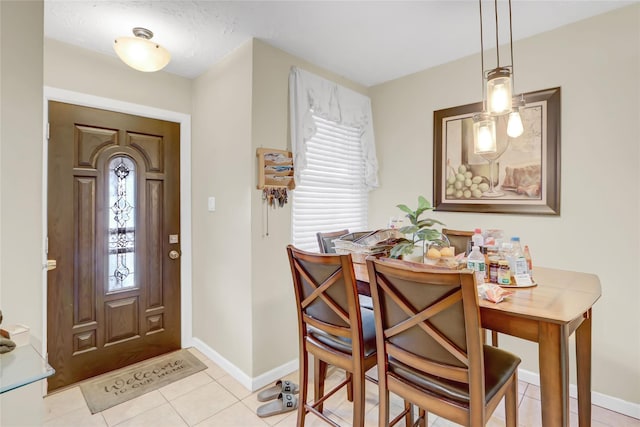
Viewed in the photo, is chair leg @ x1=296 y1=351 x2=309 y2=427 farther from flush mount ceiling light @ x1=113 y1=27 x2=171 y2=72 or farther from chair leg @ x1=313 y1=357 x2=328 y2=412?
flush mount ceiling light @ x1=113 y1=27 x2=171 y2=72

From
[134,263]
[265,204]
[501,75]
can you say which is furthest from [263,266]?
[501,75]

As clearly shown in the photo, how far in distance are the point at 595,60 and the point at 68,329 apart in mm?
4100

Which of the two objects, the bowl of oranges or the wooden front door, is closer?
the bowl of oranges

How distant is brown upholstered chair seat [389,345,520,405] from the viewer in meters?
1.17

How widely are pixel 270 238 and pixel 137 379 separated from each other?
1475 millimetres

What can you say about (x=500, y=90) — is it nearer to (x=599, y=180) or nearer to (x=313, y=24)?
(x=599, y=180)

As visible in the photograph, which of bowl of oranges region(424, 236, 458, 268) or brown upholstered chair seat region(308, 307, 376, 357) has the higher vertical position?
bowl of oranges region(424, 236, 458, 268)

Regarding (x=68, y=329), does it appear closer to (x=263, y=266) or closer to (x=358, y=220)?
(x=263, y=266)

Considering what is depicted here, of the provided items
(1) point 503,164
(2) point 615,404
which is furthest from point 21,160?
(2) point 615,404

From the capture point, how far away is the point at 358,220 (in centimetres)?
326

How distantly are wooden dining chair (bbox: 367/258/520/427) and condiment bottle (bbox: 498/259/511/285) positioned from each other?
1.01ft

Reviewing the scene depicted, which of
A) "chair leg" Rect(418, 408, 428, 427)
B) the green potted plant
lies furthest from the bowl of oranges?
"chair leg" Rect(418, 408, 428, 427)

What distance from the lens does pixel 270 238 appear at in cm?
240

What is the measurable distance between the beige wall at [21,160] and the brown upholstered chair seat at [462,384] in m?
1.53
